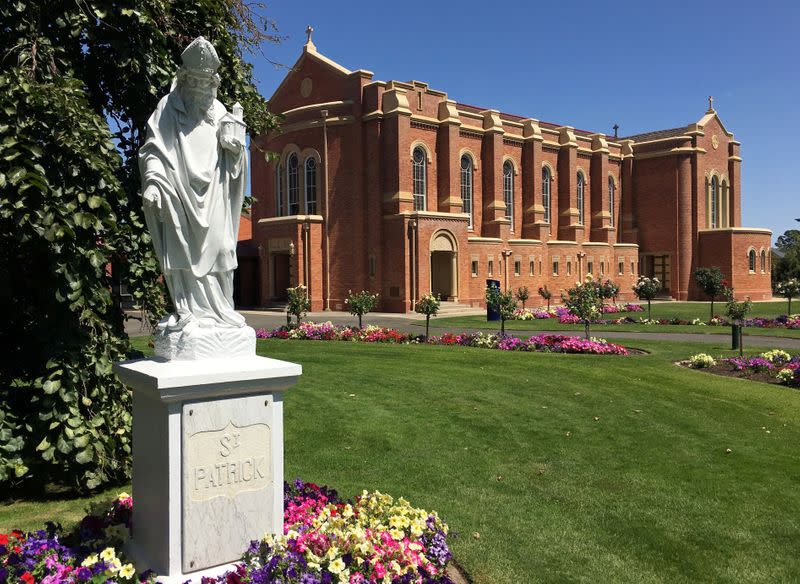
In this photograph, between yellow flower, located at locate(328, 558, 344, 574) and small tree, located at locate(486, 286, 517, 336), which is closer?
yellow flower, located at locate(328, 558, 344, 574)

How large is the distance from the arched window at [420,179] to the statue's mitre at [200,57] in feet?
109

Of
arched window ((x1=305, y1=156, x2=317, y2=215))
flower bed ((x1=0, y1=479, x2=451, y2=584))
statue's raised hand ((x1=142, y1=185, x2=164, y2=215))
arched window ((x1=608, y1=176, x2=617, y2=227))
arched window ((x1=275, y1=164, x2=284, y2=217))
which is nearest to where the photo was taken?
flower bed ((x1=0, y1=479, x2=451, y2=584))

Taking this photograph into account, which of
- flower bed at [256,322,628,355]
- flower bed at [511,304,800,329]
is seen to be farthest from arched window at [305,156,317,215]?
flower bed at [256,322,628,355]

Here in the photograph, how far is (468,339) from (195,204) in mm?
15781

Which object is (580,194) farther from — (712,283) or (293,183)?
(293,183)

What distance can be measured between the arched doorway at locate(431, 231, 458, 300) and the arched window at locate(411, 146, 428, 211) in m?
3.03

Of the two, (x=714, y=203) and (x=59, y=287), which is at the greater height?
(x=714, y=203)

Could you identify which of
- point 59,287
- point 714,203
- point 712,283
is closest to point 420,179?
point 712,283

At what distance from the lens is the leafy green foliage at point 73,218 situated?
5.48 metres

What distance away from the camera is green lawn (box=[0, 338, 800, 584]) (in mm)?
5363

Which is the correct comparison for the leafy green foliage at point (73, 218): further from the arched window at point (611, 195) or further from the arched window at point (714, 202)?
the arched window at point (714, 202)

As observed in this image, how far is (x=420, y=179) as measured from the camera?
37375 mm

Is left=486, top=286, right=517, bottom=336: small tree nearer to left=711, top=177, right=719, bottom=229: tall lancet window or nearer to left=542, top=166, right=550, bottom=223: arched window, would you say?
left=542, top=166, right=550, bottom=223: arched window

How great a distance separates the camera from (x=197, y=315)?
424 cm
